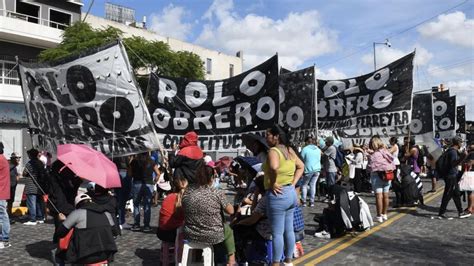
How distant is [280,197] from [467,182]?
674 centimetres

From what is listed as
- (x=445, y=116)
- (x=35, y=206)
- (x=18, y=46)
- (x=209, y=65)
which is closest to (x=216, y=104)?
(x=35, y=206)

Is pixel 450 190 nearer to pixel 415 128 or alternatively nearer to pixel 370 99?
pixel 370 99

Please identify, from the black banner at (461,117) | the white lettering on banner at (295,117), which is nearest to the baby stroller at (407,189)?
the white lettering on banner at (295,117)

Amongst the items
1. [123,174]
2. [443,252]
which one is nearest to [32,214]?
[123,174]

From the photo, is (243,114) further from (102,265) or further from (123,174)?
→ (102,265)

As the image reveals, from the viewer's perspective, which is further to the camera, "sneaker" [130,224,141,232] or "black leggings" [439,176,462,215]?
"black leggings" [439,176,462,215]

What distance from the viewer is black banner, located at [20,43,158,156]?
736 centimetres

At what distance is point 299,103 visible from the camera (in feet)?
41.3

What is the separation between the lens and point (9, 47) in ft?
93.9

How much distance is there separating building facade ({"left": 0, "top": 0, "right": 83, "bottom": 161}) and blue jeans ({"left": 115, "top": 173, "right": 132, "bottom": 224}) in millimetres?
20319

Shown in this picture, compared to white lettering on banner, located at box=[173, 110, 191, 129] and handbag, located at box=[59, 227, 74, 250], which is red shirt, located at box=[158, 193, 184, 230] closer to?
handbag, located at box=[59, 227, 74, 250]

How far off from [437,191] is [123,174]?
432 inches

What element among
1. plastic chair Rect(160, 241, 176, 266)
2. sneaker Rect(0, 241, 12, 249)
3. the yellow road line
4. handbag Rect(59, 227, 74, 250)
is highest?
handbag Rect(59, 227, 74, 250)

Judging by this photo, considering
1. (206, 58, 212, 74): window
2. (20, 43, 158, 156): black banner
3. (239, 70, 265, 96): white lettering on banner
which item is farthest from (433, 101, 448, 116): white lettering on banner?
(206, 58, 212, 74): window
